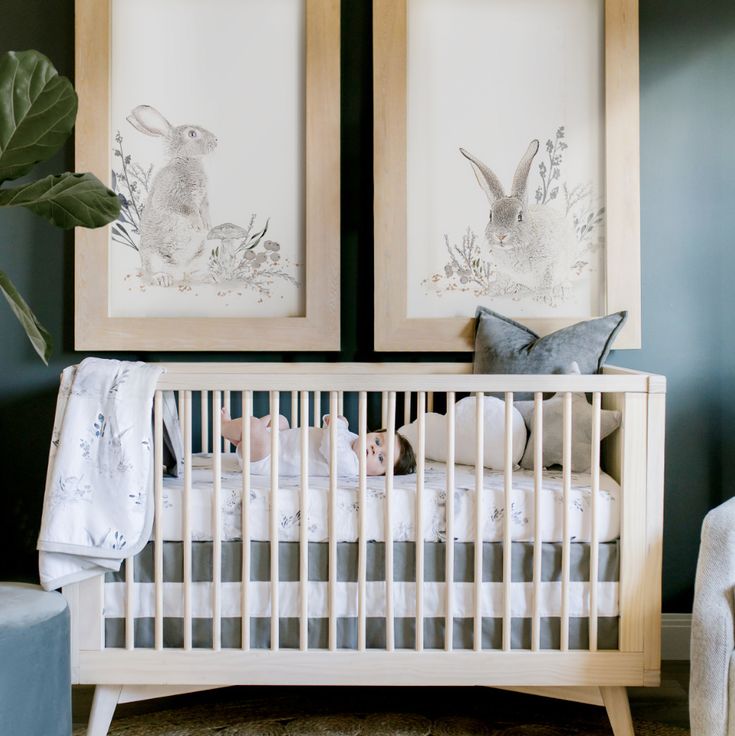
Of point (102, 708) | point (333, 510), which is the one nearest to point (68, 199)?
point (333, 510)

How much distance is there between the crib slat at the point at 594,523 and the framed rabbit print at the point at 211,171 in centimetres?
87

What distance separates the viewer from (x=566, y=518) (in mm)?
1714

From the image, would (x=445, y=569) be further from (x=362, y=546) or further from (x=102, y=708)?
(x=102, y=708)

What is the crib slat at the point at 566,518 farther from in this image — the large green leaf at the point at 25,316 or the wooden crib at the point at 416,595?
the large green leaf at the point at 25,316

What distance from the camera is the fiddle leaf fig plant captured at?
157cm

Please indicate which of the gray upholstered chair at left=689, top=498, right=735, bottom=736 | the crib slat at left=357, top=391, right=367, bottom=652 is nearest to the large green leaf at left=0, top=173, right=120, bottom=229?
the crib slat at left=357, top=391, right=367, bottom=652

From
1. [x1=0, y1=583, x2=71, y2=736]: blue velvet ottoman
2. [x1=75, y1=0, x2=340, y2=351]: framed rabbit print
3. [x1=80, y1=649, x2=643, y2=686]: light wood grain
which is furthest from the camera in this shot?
[x1=75, y1=0, x2=340, y2=351]: framed rabbit print

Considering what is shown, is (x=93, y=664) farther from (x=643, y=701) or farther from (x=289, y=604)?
(x=643, y=701)

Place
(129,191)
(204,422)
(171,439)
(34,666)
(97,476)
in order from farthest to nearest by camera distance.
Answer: (129,191) < (204,422) < (171,439) < (97,476) < (34,666)

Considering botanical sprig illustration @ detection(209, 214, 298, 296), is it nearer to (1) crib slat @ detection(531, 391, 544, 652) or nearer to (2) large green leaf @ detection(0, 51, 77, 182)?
(2) large green leaf @ detection(0, 51, 77, 182)

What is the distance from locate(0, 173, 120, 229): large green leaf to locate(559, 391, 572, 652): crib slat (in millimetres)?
984

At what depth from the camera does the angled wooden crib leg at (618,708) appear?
1785 millimetres

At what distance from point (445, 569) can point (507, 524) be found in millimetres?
159

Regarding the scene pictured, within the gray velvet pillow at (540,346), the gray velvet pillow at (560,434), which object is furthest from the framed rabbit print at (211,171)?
the gray velvet pillow at (560,434)
